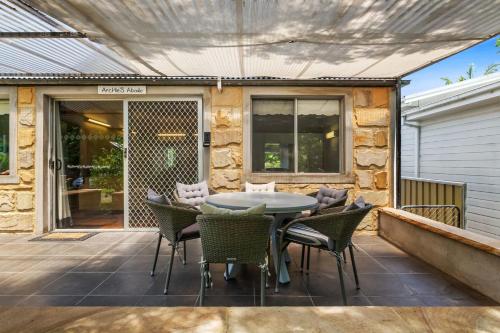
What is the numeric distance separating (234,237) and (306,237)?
0.73 m

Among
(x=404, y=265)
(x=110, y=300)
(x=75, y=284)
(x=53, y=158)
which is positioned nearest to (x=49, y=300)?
(x=75, y=284)

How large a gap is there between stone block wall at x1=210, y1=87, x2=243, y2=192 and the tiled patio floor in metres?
1.27

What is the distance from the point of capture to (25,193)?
14.5ft

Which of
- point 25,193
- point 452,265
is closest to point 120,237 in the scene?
point 25,193

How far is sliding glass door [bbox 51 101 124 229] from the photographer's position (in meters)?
4.75

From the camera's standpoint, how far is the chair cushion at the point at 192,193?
3.74 metres

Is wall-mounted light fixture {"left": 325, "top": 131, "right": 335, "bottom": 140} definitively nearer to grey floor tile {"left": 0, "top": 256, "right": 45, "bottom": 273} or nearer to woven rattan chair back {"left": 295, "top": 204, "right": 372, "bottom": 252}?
woven rattan chair back {"left": 295, "top": 204, "right": 372, "bottom": 252}

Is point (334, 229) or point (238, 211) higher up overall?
point (238, 211)

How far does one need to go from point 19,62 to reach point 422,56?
4.92m

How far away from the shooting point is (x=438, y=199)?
5.04m

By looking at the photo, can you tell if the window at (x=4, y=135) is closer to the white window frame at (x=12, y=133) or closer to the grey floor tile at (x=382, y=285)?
the white window frame at (x=12, y=133)

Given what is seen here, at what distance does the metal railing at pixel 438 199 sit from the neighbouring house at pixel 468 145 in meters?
0.64

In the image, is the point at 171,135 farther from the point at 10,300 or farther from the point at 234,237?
the point at 234,237

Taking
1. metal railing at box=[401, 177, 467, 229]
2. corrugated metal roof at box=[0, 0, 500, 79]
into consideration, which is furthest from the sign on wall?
metal railing at box=[401, 177, 467, 229]
